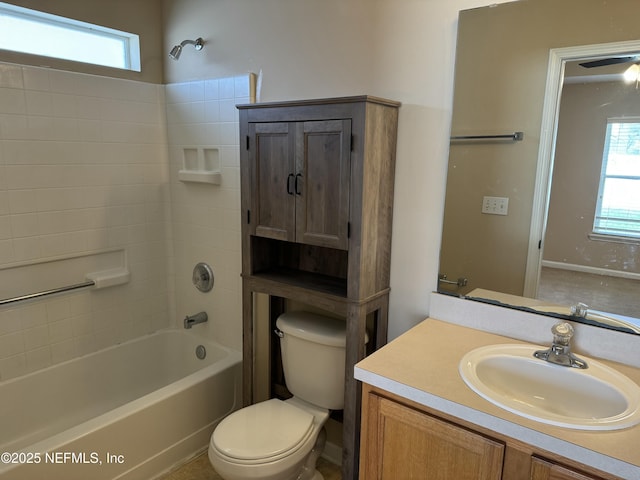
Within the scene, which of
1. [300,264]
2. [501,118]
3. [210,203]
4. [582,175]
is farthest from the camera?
[210,203]

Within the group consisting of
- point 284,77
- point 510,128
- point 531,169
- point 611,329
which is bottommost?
point 611,329

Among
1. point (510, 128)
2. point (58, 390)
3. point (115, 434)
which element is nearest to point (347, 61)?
point (510, 128)

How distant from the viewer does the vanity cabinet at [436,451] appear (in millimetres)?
1110

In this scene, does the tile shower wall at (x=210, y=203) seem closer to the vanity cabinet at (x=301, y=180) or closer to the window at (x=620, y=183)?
the vanity cabinet at (x=301, y=180)

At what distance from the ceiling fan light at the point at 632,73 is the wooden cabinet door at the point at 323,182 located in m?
0.87

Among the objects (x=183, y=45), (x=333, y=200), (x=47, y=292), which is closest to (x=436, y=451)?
(x=333, y=200)

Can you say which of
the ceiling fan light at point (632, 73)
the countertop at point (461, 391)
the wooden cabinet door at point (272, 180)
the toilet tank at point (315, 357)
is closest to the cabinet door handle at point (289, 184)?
the wooden cabinet door at point (272, 180)

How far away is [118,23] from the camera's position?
8.32ft

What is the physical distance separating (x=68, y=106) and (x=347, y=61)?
1517 mm

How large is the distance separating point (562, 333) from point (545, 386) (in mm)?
178

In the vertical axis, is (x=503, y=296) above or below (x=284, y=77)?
below

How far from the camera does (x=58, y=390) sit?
8.07 ft

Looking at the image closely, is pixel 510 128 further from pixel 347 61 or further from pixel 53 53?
pixel 53 53

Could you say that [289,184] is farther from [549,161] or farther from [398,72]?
[549,161]
